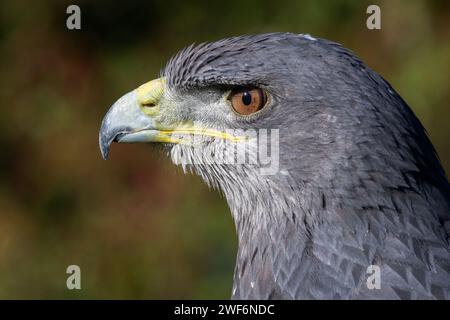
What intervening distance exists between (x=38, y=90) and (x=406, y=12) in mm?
3525

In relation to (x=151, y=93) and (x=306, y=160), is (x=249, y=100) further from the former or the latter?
(x=151, y=93)

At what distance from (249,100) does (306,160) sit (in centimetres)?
41

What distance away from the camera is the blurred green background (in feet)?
26.4

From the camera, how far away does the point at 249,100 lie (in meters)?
3.96

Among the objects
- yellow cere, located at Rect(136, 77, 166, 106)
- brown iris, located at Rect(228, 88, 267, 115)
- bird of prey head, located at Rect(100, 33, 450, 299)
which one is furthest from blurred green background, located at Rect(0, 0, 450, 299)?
brown iris, located at Rect(228, 88, 267, 115)

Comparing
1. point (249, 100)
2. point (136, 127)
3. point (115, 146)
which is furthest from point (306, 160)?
point (115, 146)

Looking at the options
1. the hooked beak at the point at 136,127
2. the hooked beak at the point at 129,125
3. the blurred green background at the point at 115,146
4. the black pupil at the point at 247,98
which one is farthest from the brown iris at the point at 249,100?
the blurred green background at the point at 115,146

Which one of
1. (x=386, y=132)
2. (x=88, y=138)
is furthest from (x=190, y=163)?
(x=88, y=138)

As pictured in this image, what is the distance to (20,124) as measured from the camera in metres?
8.38

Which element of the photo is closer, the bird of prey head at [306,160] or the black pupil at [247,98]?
the bird of prey head at [306,160]

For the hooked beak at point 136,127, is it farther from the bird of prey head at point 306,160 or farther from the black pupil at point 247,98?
the black pupil at point 247,98

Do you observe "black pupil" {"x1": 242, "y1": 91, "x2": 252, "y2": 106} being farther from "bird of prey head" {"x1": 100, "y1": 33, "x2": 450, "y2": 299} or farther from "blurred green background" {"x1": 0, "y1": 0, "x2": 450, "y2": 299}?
"blurred green background" {"x1": 0, "y1": 0, "x2": 450, "y2": 299}

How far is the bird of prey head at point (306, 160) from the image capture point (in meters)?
3.51
